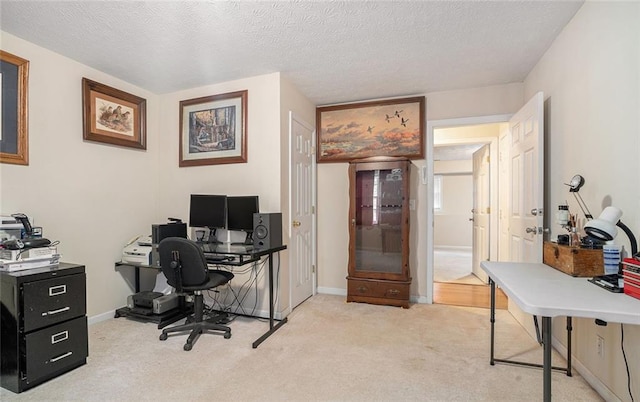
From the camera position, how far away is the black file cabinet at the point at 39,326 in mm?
1877

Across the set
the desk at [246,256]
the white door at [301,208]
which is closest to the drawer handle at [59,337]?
the desk at [246,256]

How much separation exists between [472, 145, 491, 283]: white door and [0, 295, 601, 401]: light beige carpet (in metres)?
1.65

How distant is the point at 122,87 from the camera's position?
3.19m

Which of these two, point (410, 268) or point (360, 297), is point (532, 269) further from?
point (360, 297)

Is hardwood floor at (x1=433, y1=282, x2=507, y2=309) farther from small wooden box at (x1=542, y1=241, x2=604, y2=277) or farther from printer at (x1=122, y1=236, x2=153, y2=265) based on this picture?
printer at (x1=122, y1=236, x2=153, y2=265)

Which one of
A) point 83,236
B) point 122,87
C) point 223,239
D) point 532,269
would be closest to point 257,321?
point 223,239

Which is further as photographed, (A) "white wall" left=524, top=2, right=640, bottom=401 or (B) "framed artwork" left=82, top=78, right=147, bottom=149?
(B) "framed artwork" left=82, top=78, right=147, bottom=149

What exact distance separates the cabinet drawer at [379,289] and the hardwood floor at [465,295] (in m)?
0.54

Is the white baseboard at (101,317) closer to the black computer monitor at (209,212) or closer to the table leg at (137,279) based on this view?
the table leg at (137,279)

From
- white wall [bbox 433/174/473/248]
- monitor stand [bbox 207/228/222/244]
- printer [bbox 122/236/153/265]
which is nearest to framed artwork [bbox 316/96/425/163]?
monitor stand [bbox 207/228/222/244]

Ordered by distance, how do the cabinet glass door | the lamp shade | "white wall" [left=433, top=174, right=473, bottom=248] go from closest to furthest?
the lamp shade < the cabinet glass door < "white wall" [left=433, top=174, right=473, bottom=248]

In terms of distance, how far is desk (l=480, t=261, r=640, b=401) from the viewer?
45.1 inches

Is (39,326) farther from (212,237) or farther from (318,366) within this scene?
(318,366)

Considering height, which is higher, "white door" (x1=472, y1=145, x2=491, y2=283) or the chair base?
"white door" (x1=472, y1=145, x2=491, y2=283)
